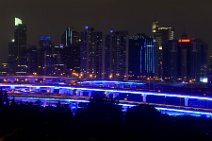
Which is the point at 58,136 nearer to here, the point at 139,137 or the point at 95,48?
the point at 139,137

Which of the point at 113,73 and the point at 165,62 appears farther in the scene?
the point at 165,62

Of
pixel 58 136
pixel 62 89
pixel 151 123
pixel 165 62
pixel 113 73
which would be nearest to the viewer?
Result: pixel 58 136

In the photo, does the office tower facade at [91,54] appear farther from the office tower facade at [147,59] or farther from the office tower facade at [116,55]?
the office tower facade at [147,59]

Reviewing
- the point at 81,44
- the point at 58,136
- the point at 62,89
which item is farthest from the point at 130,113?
the point at 81,44

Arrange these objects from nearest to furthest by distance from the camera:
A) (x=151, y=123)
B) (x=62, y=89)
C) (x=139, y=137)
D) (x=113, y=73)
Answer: (x=139, y=137) → (x=151, y=123) → (x=62, y=89) → (x=113, y=73)

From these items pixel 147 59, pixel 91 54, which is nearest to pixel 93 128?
pixel 91 54
